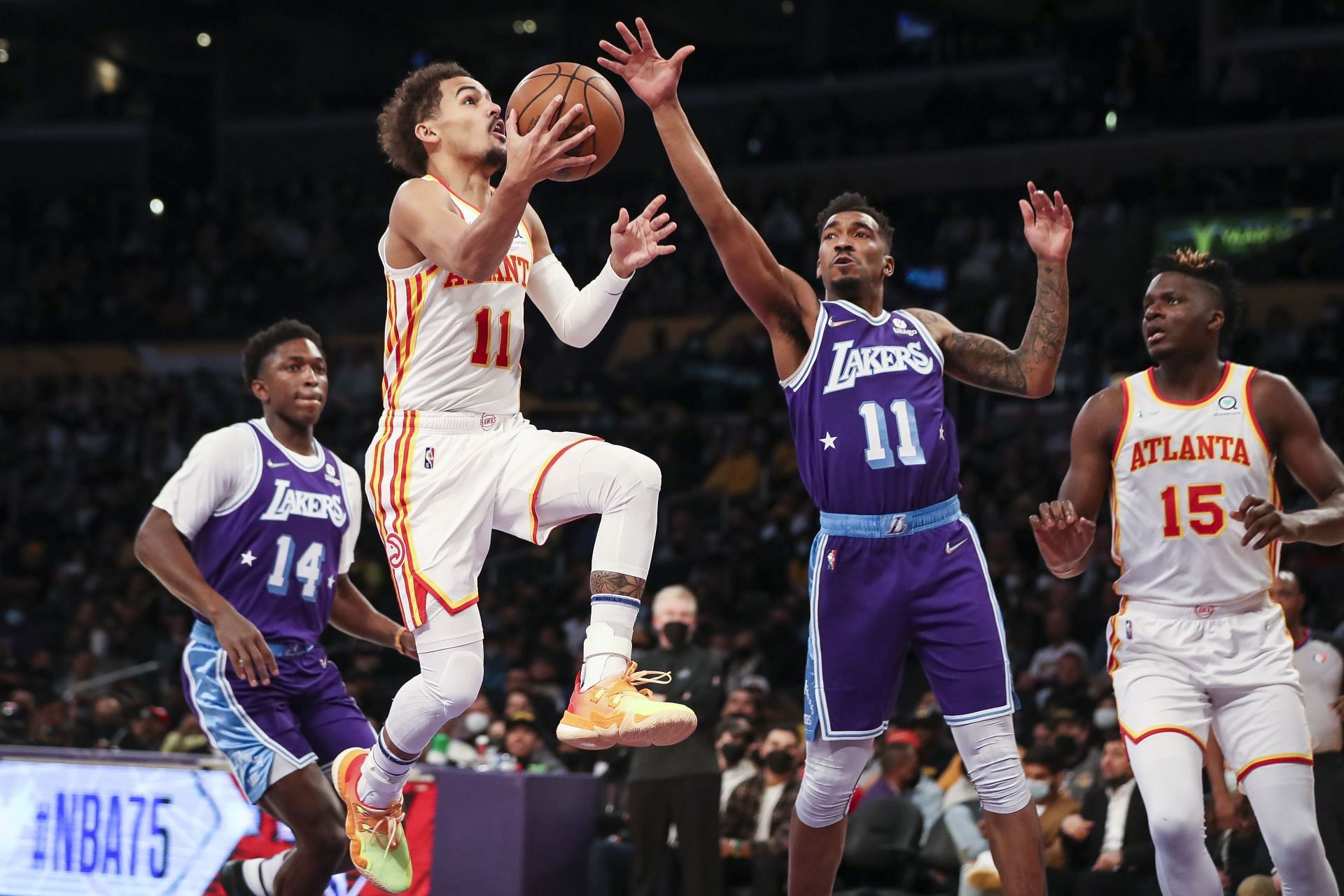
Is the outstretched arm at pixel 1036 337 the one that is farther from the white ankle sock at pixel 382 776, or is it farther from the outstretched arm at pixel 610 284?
the white ankle sock at pixel 382 776

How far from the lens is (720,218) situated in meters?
5.57

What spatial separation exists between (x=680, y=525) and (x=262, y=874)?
28.8ft

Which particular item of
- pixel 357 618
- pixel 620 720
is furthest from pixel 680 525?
pixel 620 720

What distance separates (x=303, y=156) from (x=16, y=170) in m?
5.15

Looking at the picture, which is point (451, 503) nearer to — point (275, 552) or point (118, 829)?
point (275, 552)

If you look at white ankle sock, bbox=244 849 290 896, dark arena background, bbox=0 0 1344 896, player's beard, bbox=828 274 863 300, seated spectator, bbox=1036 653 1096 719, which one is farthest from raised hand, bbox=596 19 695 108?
seated spectator, bbox=1036 653 1096 719

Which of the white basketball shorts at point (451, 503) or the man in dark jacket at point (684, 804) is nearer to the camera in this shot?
the white basketball shorts at point (451, 503)

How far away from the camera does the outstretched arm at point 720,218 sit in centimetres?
552

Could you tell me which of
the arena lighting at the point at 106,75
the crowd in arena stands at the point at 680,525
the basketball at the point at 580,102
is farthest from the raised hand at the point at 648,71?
the arena lighting at the point at 106,75

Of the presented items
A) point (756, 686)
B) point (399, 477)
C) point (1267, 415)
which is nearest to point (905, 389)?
point (1267, 415)

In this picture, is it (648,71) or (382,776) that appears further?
(648,71)

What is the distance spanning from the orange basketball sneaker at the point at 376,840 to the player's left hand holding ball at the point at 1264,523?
298 centimetres

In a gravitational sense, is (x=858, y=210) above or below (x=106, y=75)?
below

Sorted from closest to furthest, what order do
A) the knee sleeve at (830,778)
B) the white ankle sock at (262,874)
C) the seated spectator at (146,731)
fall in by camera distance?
the knee sleeve at (830,778)
the white ankle sock at (262,874)
the seated spectator at (146,731)
